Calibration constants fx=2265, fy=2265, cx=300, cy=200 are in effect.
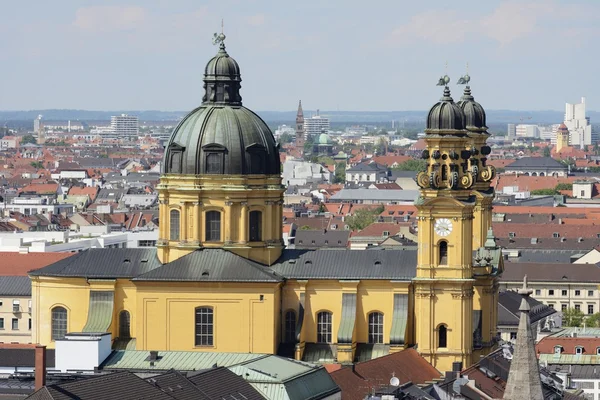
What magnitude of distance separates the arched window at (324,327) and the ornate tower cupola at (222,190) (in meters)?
3.34

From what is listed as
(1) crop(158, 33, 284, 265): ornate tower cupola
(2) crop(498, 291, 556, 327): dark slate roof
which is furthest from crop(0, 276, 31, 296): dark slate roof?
(1) crop(158, 33, 284, 265): ornate tower cupola

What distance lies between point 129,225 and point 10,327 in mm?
68423

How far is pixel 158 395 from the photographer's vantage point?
69062mm

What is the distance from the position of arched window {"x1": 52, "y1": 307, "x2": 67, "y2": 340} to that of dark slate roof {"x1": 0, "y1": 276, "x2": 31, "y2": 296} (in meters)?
25.1

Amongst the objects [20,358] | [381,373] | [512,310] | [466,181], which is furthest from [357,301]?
[512,310]

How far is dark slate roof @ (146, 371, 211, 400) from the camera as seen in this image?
70812 millimetres

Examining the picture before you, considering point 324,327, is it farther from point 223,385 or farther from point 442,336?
point 223,385

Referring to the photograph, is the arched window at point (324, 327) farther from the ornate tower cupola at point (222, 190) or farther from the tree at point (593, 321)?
the tree at point (593, 321)

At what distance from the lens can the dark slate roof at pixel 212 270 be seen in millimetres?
93812

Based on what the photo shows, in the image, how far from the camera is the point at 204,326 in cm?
9419

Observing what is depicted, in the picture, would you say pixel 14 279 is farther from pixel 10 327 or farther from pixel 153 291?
pixel 153 291

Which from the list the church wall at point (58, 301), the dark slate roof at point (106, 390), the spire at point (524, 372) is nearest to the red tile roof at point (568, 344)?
the church wall at point (58, 301)

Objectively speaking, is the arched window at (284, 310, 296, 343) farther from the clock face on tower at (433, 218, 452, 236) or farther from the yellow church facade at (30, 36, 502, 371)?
the clock face on tower at (433, 218, 452, 236)

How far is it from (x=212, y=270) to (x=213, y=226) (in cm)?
252
